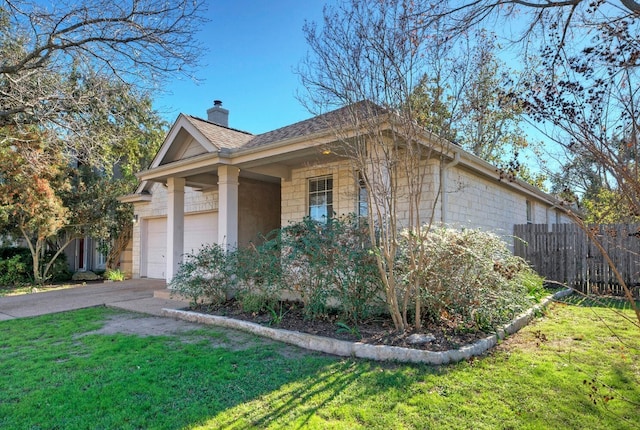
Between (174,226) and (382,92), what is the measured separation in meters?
6.86

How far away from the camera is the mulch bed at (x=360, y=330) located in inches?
192

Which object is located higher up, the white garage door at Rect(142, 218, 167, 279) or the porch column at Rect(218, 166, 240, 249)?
the porch column at Rect(218, 166, 240, 249)

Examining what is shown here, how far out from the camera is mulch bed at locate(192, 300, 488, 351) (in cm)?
487

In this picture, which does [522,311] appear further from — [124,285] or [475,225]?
[124,285]

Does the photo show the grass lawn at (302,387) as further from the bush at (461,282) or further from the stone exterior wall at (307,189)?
the stone exterior wall at (307,189)

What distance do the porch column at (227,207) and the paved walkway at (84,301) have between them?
179 centimetres

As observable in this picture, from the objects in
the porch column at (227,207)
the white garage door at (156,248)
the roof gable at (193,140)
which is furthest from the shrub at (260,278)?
the white garage door at (156,248)

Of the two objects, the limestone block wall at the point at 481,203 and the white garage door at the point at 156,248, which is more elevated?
the limestone block wall at the point at 481,203

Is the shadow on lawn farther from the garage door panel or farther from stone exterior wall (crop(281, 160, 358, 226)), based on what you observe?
the garage door panel

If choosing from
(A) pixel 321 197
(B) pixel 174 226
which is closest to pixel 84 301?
(B) pixel 174 226

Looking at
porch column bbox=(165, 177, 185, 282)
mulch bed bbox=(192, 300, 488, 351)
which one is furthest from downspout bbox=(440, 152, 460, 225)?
porch column bbox=(165, 177, 185, 282)

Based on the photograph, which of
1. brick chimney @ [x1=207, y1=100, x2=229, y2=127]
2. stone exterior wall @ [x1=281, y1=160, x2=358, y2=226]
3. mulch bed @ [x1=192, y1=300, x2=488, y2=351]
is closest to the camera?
mulch bed @ [x1=192, y1=300, x2=488, y2=351]

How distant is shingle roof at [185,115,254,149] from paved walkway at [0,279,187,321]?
3.86 metres

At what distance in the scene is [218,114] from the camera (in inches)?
508
